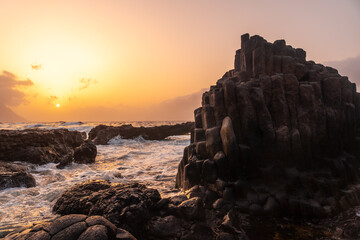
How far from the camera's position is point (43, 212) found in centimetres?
930

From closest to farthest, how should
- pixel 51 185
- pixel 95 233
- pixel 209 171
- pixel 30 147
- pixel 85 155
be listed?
pixel 95 233 → pixel 209 171 → pixel 51 185 → pixel 30 147 → pixel 85 155

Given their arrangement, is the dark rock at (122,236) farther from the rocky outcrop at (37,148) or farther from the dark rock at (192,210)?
the rocky outcrop at (37,148)

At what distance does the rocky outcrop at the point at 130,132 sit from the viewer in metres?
42.4

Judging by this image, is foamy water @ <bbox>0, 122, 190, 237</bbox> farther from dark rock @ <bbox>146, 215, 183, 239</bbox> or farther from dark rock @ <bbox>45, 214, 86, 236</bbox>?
dark rock @ <bbox>146, 215, 183, 239</bbox>

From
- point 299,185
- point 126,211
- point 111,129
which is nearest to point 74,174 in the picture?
point 126,211

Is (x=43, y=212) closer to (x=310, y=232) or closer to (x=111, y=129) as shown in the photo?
(x=310, y=232)

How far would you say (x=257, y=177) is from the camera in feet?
31.7

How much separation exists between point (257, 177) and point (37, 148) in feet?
70.2

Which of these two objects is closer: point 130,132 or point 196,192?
point 196,192

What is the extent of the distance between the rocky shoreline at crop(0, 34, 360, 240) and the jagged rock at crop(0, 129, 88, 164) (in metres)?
8.05

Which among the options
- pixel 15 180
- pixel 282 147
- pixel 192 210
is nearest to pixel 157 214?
pixel 192 210

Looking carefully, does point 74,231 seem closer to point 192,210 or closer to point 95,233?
point 95,233

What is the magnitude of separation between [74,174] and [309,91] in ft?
59.6

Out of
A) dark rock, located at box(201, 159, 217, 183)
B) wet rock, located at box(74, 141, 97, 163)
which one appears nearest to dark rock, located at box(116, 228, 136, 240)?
dark rock, located at box(201, 159, 217, 183)
